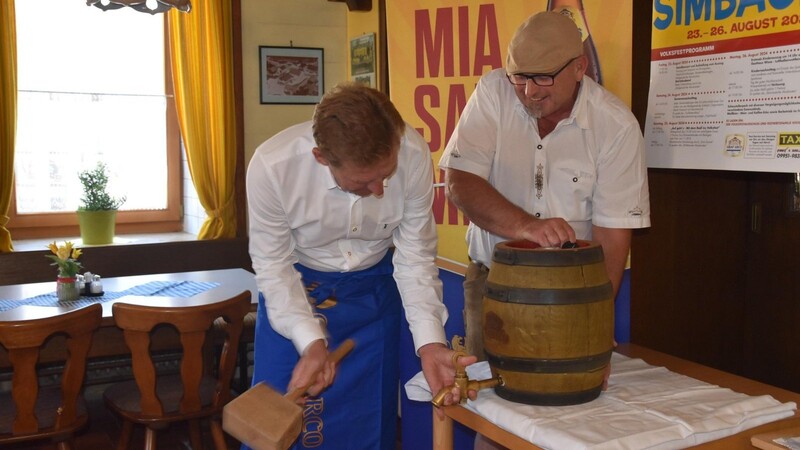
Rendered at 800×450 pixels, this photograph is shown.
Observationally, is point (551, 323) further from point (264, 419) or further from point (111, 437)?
point (111, 437)

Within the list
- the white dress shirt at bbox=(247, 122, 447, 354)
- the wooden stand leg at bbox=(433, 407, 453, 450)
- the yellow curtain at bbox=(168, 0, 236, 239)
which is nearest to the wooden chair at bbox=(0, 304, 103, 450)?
the white dress shirt at bbox=(247, 122, 447, 354)

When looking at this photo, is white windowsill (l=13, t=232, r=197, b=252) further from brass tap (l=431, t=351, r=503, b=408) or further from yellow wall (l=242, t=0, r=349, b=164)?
brass tap (l=431, t=351, r=503, b=408)

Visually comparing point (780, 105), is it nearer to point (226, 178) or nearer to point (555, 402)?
point (555, 402)

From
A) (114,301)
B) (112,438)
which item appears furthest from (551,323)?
(112,438)

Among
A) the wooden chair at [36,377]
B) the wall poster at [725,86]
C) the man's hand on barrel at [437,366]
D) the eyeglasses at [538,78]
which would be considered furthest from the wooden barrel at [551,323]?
the wooden chair at [36,377]

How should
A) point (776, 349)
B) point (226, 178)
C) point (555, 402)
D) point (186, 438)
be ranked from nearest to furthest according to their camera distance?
point (555, 402), point (776, 349), point (186, 438), point (226, 178)

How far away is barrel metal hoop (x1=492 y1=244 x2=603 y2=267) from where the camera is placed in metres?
1.57

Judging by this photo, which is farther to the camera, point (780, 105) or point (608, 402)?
point (780, 105)

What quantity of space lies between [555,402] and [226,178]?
12.6 feet

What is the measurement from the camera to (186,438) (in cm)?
404

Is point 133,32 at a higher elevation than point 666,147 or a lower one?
higher

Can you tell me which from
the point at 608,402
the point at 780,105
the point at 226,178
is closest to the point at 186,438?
the point at 226,178

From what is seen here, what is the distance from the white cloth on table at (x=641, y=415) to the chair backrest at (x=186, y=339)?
146 centimetres

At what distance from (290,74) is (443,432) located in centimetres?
396
